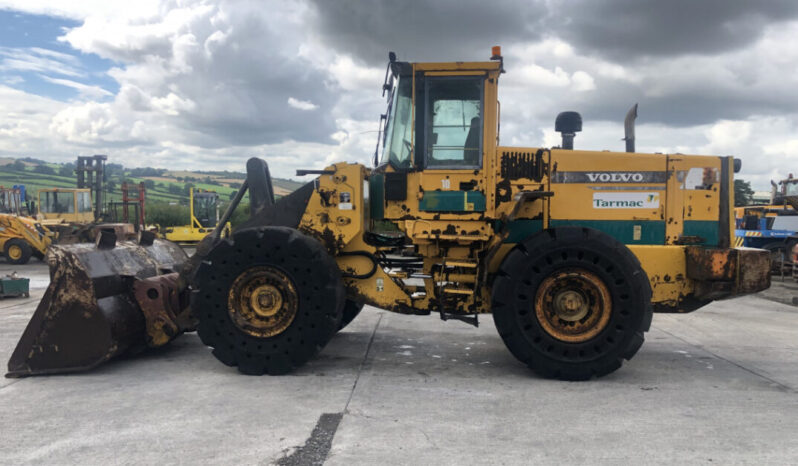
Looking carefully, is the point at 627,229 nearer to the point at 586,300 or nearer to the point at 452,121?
the point at 586,300

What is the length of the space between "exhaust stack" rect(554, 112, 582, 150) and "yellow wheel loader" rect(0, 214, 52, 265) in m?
16.9

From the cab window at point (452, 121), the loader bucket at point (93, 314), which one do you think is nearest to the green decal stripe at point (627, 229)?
the cab window at point (452, 121)

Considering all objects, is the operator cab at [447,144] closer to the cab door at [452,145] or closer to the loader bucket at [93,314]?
the cab door at [452,145]

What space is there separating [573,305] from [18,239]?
58.5 feet

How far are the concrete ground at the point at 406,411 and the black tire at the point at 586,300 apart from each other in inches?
8.4

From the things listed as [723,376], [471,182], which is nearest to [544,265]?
[471,182]

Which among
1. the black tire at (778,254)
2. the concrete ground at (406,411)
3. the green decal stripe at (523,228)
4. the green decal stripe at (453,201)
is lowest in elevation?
the concrete ground at (406,411)

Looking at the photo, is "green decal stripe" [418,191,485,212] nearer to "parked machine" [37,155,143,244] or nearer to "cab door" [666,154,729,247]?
"cab door" [666,154,729,247]

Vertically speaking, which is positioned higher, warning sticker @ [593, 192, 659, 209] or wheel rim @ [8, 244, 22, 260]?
warning sticker @ [593, 192, 659, 209]

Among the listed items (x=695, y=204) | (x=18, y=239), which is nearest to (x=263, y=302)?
(x=695, y=204)

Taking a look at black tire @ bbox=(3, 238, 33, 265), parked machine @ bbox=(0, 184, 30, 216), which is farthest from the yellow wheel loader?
parked machine @ bbox=(0, 184, 30, 216)

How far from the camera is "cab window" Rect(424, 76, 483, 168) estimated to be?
5305mm

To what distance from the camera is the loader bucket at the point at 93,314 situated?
4.86m

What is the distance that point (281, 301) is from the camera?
507 centimetres
